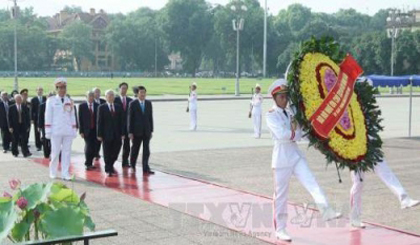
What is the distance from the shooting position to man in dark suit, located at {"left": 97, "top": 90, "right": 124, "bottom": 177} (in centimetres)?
1194

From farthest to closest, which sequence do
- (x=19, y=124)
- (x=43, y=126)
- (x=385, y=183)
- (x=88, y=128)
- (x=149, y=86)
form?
1. (x=149, y=86)
2. (x=19, y=124)
3. (x=43, y=126)
4. (x=88, y=128)
5. (x=385, y=183)

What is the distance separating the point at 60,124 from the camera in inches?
442

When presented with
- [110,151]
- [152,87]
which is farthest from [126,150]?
[152,87]

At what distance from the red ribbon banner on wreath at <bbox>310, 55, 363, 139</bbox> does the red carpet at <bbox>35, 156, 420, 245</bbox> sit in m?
1.39

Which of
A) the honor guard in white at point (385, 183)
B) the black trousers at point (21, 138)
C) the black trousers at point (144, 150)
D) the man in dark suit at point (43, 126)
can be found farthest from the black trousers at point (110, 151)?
the honor guard in white at point (385, 183)

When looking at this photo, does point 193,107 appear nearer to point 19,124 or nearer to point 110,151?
point 19,124

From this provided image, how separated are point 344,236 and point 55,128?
6084mm

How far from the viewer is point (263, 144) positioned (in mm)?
17422

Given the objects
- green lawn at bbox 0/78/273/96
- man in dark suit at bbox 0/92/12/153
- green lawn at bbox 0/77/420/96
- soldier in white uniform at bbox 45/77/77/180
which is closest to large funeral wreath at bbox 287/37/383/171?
soldier in white uniform at bbox 45/77/77/180

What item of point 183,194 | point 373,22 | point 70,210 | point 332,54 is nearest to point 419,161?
point 183,194

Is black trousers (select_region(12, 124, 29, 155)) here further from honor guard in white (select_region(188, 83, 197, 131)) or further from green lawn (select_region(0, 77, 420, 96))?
green lawn (select_region(0, 77, 420, 96))

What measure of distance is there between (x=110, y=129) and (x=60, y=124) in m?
1.12

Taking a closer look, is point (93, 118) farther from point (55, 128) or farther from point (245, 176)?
point (245, 176)

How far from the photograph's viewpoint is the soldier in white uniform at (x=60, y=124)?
11219mm
